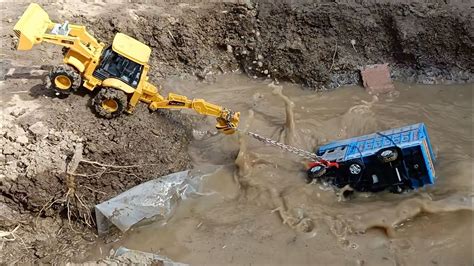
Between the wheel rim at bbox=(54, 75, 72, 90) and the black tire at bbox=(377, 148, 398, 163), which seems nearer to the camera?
the black tire at bbox=(377, 148, 398, 163)

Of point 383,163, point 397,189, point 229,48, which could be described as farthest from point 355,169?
point 229,48

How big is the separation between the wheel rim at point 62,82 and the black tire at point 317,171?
10.2 ft

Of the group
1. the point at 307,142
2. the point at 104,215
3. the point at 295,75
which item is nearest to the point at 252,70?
the point at 295,75

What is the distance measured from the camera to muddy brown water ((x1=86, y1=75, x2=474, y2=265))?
214 inches

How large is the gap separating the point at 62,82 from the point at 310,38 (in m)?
3.77

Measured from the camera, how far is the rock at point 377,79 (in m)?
7.68

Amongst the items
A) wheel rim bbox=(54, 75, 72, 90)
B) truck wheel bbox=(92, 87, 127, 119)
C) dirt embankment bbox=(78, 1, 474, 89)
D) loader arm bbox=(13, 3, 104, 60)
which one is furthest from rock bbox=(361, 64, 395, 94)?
wheel rim bbox=(54, 75, 72, 90)

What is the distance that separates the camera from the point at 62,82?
628cm

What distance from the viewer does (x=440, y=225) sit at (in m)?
5.56

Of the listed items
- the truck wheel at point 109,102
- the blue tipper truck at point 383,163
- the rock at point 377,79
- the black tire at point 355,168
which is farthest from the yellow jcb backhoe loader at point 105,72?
the rock at point 377,79

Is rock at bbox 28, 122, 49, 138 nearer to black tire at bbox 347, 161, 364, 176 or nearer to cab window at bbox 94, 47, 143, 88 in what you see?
cab window at bbox 94, 47, 143, 88

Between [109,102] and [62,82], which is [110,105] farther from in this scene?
[62,82]

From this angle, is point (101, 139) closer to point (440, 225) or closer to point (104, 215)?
point (104, 215)

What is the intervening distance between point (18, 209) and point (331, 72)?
479 cm
